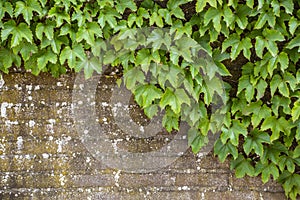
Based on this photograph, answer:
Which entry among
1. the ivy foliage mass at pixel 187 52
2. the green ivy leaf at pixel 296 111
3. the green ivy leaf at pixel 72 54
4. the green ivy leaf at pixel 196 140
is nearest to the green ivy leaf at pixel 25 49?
the ivy foliage mass at pixel 187 52

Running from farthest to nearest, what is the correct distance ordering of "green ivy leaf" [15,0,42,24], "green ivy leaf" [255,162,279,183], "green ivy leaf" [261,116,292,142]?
"green ivy leaf" [255,162,279,183] < "green ivy leaf" [261,116,292,142] < "green ivy leaf" [15,0,42,24]

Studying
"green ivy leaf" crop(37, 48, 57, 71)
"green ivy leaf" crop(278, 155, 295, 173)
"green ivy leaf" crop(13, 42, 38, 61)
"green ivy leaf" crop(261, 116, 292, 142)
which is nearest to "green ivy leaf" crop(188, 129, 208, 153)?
"green ivy leaf" crop(261, 116, 292, 142)

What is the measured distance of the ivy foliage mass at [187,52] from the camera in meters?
2.33

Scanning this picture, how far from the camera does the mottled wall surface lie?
256cm

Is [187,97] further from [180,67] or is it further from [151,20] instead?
[151,20]

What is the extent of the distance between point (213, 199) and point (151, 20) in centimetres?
112

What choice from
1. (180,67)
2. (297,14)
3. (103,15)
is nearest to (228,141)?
(180,67)

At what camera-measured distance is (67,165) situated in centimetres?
261

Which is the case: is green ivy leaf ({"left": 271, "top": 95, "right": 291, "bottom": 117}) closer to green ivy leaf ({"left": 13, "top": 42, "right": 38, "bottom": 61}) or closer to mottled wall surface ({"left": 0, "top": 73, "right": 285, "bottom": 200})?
mottled wall surface ({"left": 0, "top": 73, "right": 285, "bottom": 200})

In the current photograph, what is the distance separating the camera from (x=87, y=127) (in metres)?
2.60

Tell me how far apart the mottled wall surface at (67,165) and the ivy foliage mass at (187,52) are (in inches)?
5.5

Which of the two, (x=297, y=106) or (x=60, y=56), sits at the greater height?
(x=60, y=56)

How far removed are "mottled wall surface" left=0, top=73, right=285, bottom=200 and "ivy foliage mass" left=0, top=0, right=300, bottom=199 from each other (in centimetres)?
14

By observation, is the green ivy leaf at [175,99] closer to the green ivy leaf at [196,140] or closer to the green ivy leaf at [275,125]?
the green ivy leaf at [196,140]
